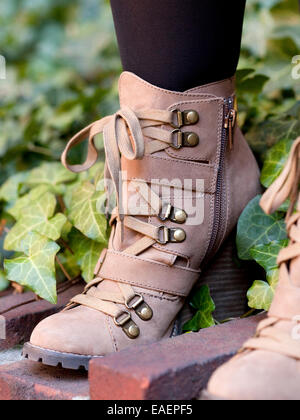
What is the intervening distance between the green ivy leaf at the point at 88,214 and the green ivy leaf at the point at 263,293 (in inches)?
15.7

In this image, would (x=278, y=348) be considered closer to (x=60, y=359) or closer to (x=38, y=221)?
(x=60, y=359)

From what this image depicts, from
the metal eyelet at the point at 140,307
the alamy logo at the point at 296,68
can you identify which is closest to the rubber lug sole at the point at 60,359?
the metal eyelet at the point at 140,307

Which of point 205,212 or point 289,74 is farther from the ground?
point 289,74

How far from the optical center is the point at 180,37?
3.91 feet

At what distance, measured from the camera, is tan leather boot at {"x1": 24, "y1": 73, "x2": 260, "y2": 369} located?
115 cm

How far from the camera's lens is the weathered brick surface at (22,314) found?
1380 mm

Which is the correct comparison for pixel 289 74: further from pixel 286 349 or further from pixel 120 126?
pixel 286 349

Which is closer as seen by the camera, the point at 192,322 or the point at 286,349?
the point at 286,349

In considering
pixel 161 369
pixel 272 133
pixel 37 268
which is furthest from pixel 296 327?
→ pixel 272 133

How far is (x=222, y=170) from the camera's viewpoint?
49.2 inches

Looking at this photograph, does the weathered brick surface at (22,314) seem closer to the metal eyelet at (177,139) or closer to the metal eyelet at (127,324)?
the metal eyelet at (127,324)

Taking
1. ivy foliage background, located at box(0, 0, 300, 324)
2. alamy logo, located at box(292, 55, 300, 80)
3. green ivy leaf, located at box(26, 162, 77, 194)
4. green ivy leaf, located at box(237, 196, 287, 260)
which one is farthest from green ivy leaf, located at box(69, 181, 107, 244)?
alamy logo, located at box(292, 55, 300, 80)
